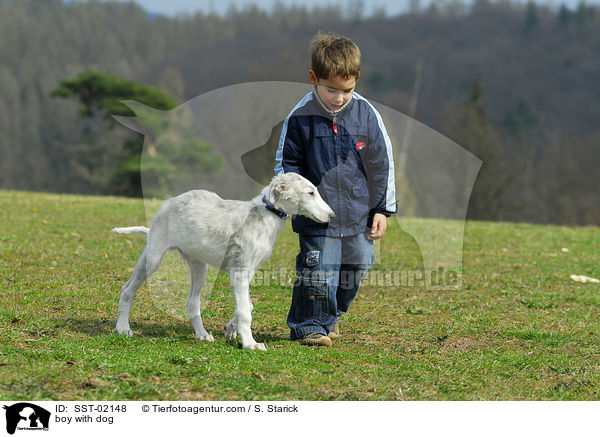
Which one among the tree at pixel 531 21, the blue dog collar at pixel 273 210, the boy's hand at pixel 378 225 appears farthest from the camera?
the tree at pixel 531 21

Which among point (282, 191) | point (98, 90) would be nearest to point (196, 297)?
point (282, 191)

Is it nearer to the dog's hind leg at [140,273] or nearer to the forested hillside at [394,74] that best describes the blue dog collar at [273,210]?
the dog's hind leg at [140,273]

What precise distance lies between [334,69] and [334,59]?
0.33ft

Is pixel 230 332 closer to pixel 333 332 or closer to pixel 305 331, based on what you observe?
pixel 305 331

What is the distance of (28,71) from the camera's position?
435 ft

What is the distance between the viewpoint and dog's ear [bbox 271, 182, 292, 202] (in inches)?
261

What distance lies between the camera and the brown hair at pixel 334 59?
6.90m

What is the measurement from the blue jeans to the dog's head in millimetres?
624

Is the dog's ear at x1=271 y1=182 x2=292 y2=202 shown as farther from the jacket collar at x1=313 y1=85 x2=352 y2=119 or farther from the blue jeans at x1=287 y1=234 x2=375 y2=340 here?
the jacket collar at x1=313 y1=85 x2=352 y2=119

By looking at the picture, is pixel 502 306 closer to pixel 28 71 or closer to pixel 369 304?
pixel 369 304

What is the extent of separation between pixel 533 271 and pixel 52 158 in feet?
269

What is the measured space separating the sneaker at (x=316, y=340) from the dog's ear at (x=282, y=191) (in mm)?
1574

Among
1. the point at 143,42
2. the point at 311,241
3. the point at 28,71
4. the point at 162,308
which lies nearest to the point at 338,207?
the point at 311,241
